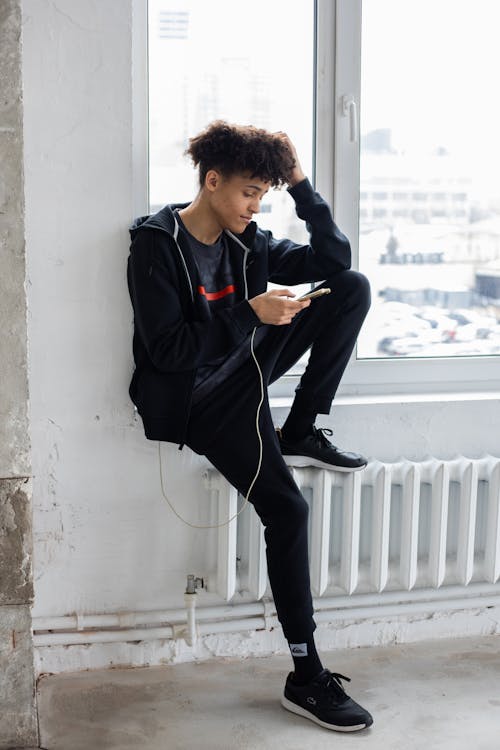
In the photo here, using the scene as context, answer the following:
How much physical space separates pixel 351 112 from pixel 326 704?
5.19 ft

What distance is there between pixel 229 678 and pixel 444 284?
51.5 inches

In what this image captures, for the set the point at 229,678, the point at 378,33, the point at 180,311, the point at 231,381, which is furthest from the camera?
the point at 378,33

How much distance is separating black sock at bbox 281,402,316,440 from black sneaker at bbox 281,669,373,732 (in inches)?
23.4

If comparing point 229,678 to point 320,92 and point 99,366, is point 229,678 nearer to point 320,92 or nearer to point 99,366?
point 99,366

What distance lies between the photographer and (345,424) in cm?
261

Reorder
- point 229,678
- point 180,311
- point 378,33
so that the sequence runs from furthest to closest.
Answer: point 378,33 < point 229,678 < point 180,311

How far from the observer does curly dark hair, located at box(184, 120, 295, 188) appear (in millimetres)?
2162

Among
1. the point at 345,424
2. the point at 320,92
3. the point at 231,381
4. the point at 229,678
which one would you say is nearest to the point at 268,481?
the point at 231,381

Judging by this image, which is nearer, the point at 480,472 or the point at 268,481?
the point at 268,481

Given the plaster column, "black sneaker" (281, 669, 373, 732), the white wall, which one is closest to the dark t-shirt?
the white wall

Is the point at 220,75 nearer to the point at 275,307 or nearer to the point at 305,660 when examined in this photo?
the point at 275,307

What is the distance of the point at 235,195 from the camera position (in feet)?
7.18

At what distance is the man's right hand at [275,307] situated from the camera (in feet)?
7.04

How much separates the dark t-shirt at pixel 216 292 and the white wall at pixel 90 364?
246 mm
